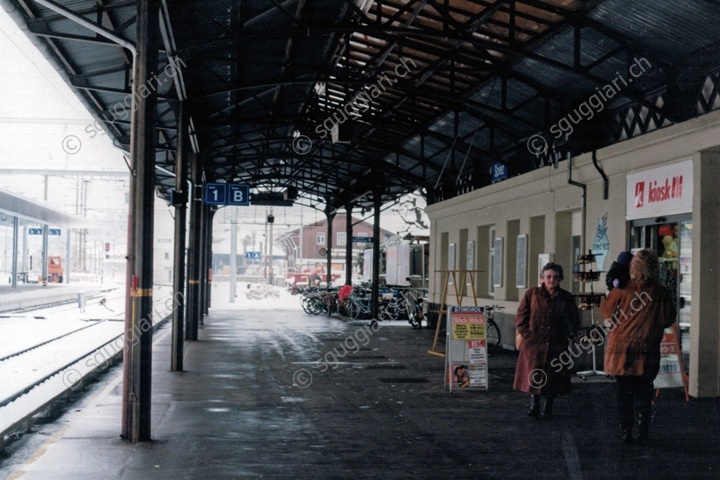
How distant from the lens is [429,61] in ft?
56.2

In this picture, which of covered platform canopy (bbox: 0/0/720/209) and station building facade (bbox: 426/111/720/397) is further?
covered platform canopy (bbox: 0/0/720/209)

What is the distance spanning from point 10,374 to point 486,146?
12526mm

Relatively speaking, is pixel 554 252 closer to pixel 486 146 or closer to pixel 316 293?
pixel 486 146

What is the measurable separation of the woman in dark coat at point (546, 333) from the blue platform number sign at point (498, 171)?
1101 cm

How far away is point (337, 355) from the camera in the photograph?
17.7 metres

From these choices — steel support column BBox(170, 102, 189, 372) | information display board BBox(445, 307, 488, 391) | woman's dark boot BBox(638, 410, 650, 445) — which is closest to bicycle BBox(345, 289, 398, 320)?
steel support column BBox(170, 102, 189, 372)

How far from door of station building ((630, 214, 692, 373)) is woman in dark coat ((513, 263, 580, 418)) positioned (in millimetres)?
3233

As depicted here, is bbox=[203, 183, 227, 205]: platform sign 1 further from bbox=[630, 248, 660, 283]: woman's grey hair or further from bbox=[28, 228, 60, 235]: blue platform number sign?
bbox=[28, 228, 60, 235]: blue platform number sign

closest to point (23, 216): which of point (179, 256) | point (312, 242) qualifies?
point (179, 256)

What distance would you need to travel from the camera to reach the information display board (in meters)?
12.5

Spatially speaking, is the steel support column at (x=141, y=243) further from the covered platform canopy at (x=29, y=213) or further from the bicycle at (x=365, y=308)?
the covered platform canopy at (x=29, y=213)

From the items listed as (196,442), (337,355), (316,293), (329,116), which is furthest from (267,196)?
(196,442)
